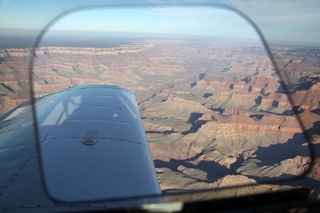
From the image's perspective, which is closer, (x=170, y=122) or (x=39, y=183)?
(x=39, y=183)

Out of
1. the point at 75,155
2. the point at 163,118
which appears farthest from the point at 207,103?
the point at 75,155

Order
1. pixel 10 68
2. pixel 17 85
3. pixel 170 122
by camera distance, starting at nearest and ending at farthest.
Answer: pixel 170 122
pixel 17 85
pixel 10 68

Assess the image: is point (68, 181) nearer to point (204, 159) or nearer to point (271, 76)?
point (204, 159)

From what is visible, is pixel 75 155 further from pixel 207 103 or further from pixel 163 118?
pixel 207 103

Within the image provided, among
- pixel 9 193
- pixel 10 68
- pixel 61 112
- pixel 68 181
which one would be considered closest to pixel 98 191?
pixel 68 181

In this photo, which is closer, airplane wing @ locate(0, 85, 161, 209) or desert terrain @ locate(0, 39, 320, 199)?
airplane wing @ locate(0, 85, 161, 209)

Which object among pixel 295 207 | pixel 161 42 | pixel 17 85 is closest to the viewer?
pixel 295 207
